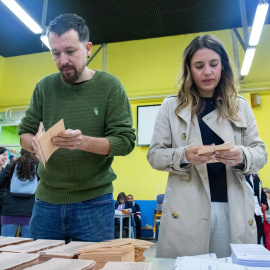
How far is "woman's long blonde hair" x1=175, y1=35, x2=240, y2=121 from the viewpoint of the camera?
3.74ft

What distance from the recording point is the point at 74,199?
1044mm

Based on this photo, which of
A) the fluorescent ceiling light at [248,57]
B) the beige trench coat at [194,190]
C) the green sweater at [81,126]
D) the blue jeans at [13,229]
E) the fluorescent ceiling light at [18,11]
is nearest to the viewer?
the beige trench coat at [194,190]

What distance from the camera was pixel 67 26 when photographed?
3.71 ft

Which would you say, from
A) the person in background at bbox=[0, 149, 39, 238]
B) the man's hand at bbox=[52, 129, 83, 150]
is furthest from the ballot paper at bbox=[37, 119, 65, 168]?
the person in background at bbox=[0, 149, 39, 238]

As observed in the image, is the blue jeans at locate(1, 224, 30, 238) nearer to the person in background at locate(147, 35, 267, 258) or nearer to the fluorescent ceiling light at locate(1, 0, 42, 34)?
the person in background at locate(147, 35, 267, 258)

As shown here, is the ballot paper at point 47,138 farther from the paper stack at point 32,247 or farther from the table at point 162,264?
the table at point 162,264

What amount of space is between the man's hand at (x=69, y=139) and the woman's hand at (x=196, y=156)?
373 millimetres

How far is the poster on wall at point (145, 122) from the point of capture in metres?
6.72

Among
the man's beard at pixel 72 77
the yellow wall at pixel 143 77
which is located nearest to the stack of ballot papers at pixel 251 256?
the man's beard at pixel 72 77

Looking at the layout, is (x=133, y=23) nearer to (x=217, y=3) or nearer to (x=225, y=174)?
(x=217, y=3)

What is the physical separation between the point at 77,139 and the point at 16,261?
1.56ft

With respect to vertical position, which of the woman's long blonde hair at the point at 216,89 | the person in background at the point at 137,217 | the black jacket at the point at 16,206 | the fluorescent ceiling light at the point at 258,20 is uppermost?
the fluorescent ceiling light at the point at 258,20

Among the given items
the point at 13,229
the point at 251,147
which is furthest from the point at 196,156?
the point at 13,229

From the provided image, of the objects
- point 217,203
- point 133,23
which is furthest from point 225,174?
point 133,23
